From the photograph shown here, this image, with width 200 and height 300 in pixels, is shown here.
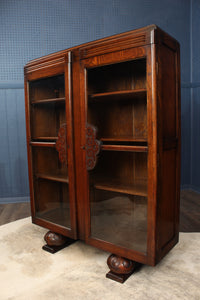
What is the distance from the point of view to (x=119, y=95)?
175cm

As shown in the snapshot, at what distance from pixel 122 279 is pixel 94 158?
832 millimetres

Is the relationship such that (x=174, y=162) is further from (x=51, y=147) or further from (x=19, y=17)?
(x=19, y=17)

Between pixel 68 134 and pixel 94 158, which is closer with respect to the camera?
pixel 94 158

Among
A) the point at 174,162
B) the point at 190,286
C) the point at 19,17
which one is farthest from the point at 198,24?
the point at 190,286

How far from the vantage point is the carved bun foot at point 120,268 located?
5.50 feet

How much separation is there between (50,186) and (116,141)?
797 millimetres

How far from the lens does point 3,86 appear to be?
3547 mm

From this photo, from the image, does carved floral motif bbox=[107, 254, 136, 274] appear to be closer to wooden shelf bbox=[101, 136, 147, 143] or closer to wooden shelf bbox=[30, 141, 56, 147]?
wooden shelf bbox=[101, 136, 147, 143]

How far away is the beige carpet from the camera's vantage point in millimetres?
1550

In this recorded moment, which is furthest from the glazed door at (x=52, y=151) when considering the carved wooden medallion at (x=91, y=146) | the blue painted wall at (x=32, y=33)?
the blue painted wall at (x=32, y=33)

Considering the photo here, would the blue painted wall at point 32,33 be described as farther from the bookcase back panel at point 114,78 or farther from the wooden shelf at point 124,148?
the wooden shelf at point 124,148

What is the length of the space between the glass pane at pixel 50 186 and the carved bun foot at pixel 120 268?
1.58ft

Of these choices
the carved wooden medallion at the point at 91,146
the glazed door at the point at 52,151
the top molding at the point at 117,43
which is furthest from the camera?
the glazed door at the point at 52,151

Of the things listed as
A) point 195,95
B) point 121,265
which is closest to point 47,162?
point 121,265
